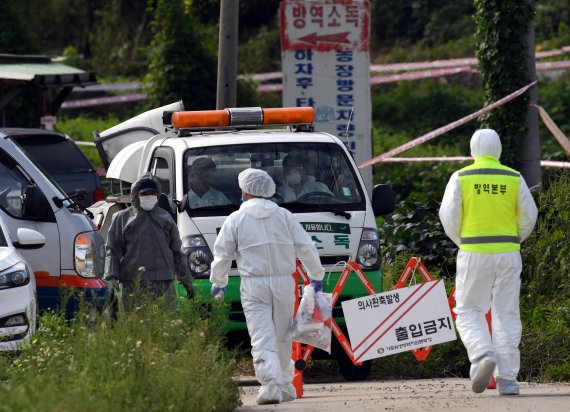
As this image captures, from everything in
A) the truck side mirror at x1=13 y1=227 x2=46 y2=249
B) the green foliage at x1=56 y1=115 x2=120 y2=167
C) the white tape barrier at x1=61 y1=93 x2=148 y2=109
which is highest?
the truck side mirror at x1=13 y1=227 x2=46 y2=249

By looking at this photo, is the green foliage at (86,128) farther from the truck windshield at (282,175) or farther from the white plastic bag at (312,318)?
the white plastic bag at (312,318)

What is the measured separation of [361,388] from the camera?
9.84 meters

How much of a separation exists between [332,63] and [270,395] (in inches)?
322

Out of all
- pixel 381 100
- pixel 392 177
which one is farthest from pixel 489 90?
pixel 381 100

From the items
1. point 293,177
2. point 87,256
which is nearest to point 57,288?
point 87,256

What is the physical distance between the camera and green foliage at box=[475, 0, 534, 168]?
585 inches

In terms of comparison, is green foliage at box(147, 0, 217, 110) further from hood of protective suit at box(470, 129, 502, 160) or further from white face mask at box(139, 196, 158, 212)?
hood of protective suit at box(470, 129, 502, 160)

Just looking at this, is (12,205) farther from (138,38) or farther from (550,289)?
(138,38)

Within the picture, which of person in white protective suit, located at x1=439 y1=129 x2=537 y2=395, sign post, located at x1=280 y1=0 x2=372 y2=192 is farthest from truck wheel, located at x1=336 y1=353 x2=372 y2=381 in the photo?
sign post, located at x1=280 y1=0 x2=372 y2=192

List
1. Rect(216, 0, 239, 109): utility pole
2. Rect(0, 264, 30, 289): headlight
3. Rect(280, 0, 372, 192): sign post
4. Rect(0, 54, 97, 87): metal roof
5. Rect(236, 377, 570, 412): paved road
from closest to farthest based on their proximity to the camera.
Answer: Rect(236, 377, 570, 412): paved road < Rect(0, 264, 30, 289): headlight < Rect(216, 0, 239, 109): utility pole < Rect(280, 0, 372, 192): sign post < Rect(0, 54, 97, 87): metal roof

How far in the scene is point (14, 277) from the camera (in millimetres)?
9289

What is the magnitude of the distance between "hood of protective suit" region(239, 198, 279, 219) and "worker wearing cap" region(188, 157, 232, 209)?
1878 mm

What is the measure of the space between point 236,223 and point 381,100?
68.5ft

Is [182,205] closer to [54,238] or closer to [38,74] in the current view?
[54,238]
